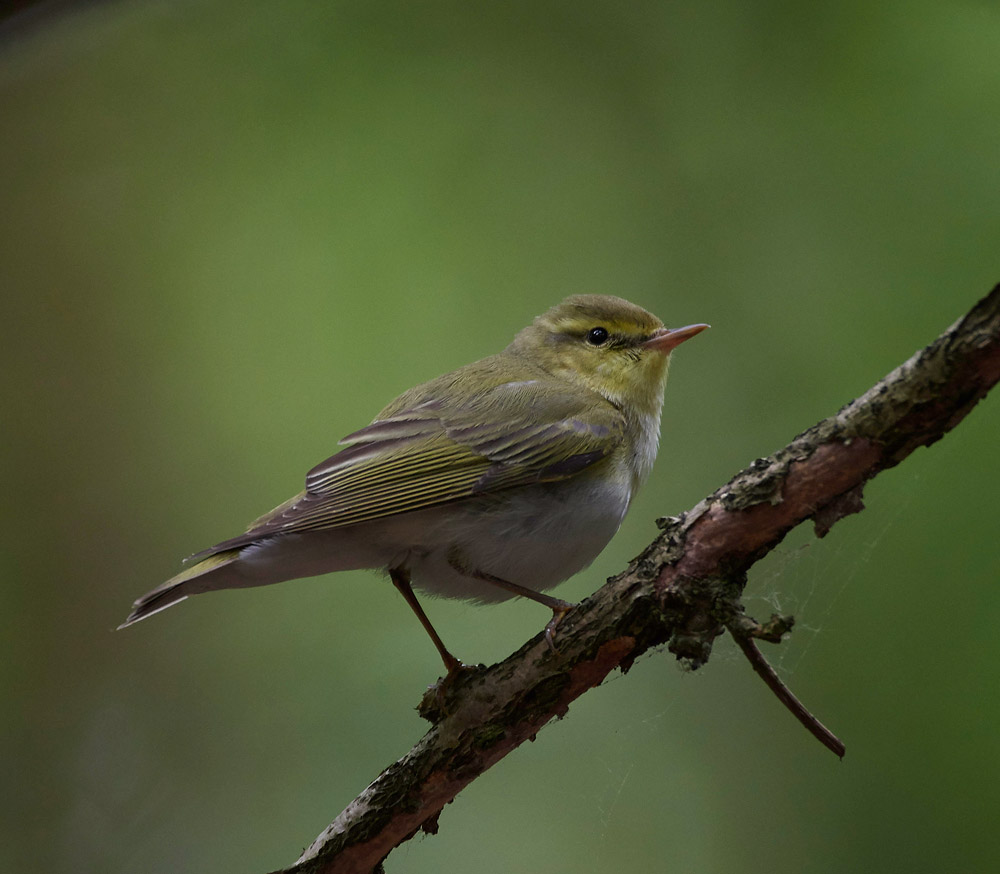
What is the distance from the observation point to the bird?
7.68 ft

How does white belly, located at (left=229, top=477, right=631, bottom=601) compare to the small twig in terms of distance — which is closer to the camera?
the small twig

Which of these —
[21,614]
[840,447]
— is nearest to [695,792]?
[840,447]

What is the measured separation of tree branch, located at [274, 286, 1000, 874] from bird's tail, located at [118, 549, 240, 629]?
2.13ft

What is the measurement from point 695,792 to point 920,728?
954 millimetres

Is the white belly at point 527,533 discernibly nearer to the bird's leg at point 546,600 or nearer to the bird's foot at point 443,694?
the bird's leg at point 546,600

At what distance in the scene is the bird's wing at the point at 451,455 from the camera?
2354 millimetres

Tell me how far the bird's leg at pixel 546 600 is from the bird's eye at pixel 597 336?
93 centimetres

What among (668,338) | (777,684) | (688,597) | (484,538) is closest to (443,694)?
(484,538)

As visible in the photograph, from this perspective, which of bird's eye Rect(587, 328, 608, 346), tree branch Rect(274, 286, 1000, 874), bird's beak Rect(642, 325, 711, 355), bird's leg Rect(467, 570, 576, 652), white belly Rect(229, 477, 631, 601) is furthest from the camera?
bird's eye Rect(587, 328, 608, 346)

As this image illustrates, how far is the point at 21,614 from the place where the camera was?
4086 millimetres

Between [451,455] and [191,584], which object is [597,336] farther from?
[191,584]

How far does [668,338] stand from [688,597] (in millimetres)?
1246

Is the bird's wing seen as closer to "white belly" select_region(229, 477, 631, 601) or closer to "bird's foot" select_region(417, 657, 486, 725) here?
"white belly" select_region(229, 477, 631, 601)

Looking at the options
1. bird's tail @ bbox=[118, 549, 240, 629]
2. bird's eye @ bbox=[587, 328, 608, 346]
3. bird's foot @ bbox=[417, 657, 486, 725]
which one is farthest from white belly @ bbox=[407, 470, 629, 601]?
bird's eye @ bbox=[587, 328, 608, 346]
